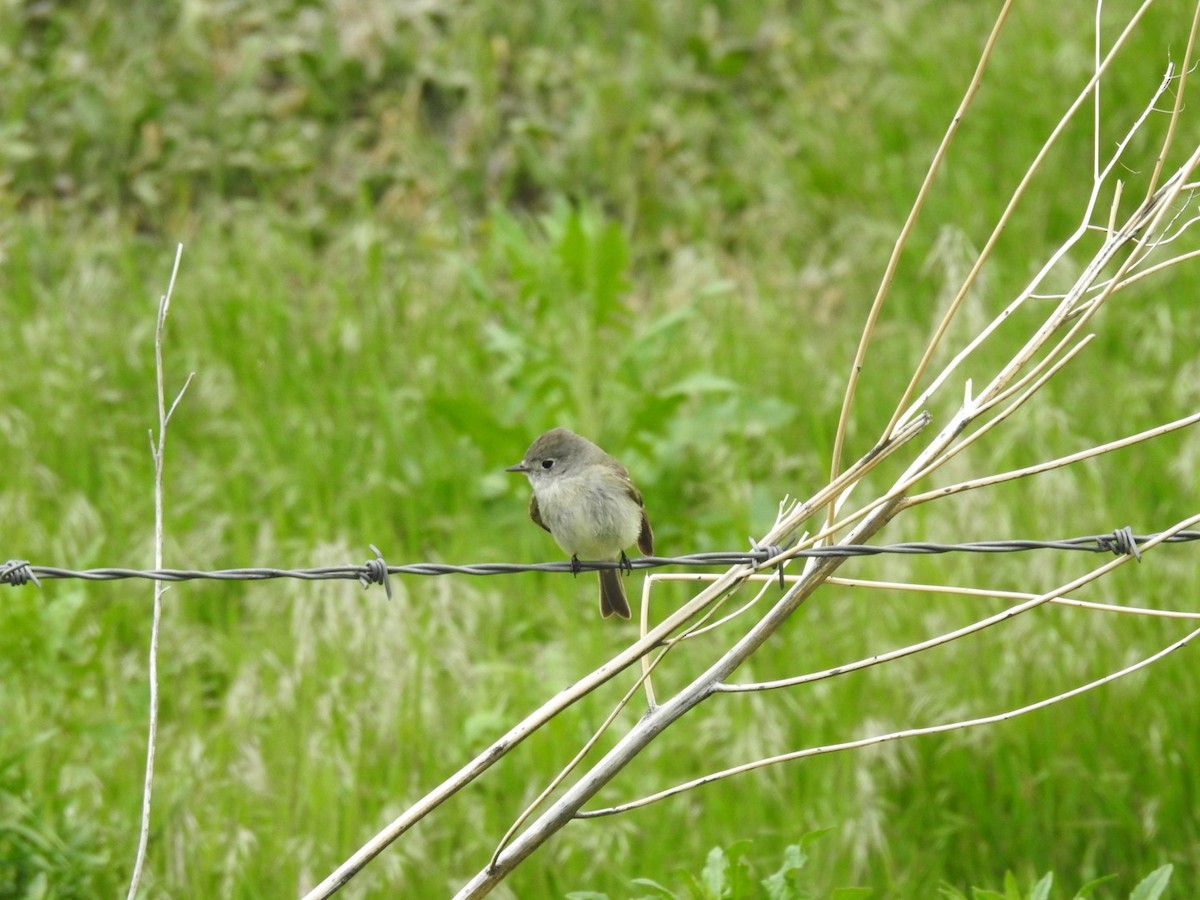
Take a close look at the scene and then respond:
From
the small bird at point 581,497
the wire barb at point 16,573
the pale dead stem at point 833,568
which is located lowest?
the pale dead stem at point 833,568

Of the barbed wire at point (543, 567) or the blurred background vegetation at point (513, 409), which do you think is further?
the blurred background vegetation at point (513, 409)

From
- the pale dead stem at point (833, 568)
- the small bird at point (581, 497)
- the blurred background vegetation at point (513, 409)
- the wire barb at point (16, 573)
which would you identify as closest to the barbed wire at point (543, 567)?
the wire barb at point (16, 573)

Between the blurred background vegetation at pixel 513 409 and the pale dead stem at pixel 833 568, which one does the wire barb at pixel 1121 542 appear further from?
the blurred background vegetation at pixel 513 409

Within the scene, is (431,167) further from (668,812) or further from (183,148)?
(668,812)

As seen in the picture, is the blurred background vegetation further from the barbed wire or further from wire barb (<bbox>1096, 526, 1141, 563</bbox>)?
wire barb (<bbox>1096, 526, 1141, 563</bbox>)

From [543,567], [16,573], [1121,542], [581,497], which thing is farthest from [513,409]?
[1121,542]

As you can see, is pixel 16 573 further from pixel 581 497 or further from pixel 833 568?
pixel 581 497

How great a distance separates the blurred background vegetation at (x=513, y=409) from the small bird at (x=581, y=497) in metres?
0.72

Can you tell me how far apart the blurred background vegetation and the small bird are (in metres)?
0.72

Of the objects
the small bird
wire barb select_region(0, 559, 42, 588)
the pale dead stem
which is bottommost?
the pale dead stem

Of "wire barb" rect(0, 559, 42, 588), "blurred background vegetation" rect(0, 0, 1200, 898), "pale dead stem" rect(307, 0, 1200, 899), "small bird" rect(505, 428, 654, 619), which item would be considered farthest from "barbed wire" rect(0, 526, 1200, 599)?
"small bird" rect(505, 428, 654, 619)

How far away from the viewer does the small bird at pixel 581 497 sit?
14.8 feet

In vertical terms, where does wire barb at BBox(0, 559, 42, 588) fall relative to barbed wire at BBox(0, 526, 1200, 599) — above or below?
above

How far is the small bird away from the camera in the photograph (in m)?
4.50
